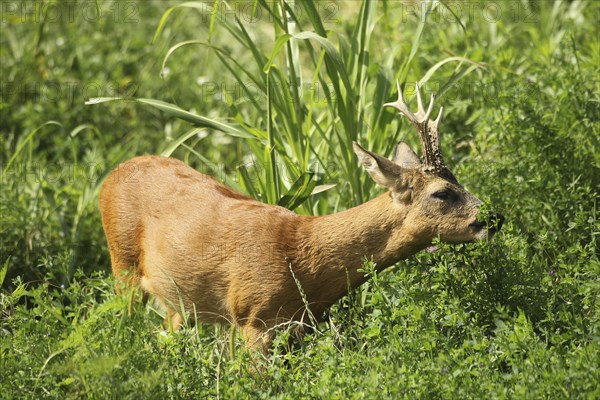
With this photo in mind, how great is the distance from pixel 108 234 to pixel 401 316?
1.93 metres

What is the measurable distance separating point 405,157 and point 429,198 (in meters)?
0.33

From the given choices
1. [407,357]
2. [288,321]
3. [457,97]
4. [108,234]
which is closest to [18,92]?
[108,234]

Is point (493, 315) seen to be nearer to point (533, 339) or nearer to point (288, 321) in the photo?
point (533, 339)

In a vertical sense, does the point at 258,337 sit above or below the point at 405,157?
below

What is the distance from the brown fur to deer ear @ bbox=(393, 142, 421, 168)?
29mm

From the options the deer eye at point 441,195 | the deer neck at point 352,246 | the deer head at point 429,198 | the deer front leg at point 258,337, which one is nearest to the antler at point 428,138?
the deer head at point 429,198

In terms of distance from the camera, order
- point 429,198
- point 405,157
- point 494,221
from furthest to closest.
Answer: point 405,157, point 429,198, point 494,221

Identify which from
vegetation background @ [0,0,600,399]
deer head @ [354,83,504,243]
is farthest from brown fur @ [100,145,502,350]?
vegetation background @ [0,0,600,399]

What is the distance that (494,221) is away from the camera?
4.92m

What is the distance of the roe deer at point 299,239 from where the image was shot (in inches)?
200

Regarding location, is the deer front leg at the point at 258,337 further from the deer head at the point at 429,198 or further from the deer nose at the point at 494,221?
the deer nose at the point at 494,221

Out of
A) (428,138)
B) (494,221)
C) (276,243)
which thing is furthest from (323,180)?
(494,221)

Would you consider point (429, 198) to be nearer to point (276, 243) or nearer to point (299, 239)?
point (299, 239)

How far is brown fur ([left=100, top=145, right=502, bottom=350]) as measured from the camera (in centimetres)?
509
